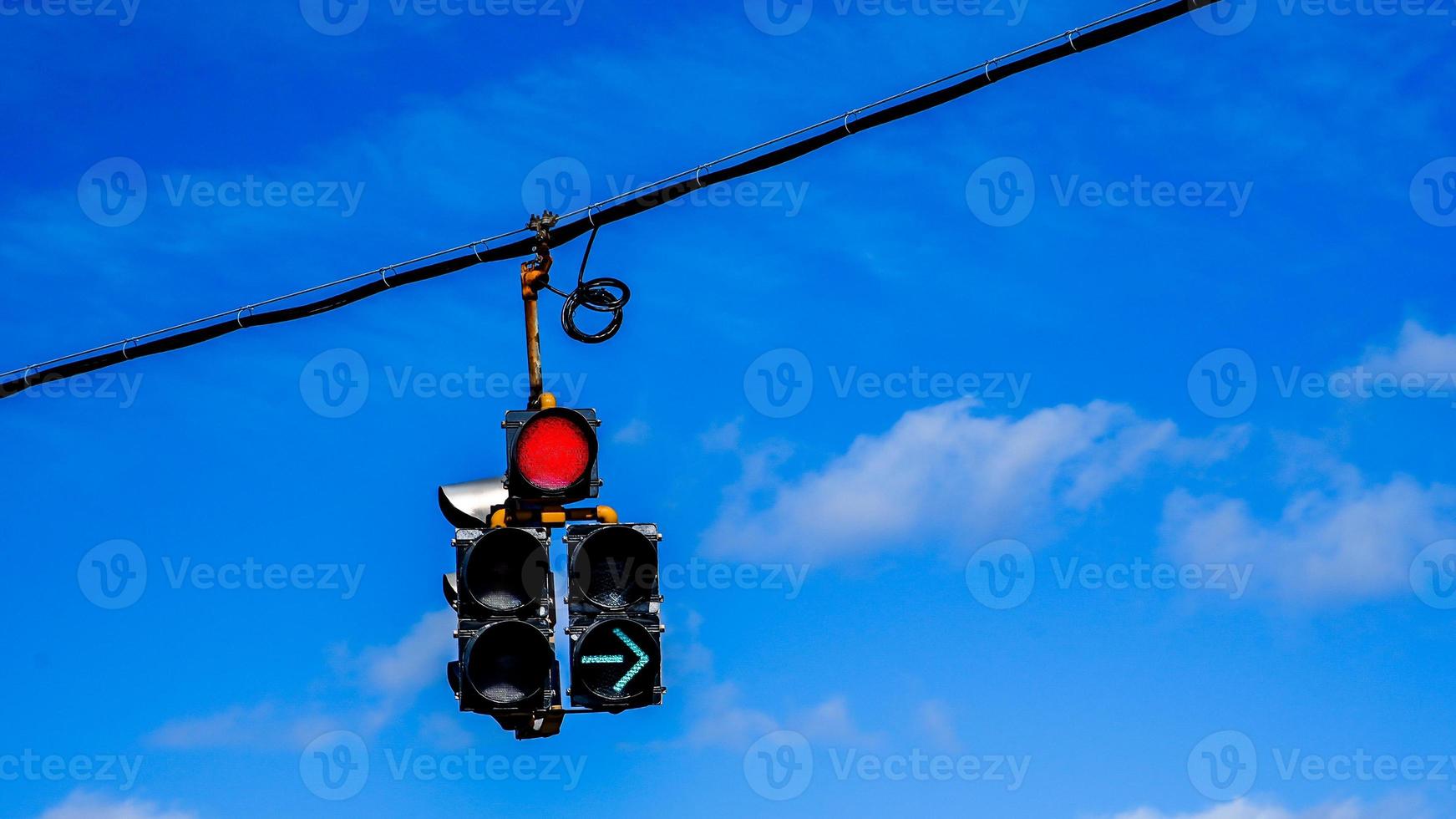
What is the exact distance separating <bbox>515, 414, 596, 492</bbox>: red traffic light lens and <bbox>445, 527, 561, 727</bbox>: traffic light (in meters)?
0.38

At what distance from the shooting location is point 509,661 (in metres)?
8.34

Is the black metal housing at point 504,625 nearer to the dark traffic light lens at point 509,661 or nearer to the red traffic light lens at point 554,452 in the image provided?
the dark traffic light lens at point 509,661

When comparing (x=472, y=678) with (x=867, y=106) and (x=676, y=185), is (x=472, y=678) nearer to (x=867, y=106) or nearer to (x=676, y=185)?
(x=676, y=185)

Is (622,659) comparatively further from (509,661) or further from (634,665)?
(509,661)

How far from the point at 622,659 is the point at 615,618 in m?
0.20

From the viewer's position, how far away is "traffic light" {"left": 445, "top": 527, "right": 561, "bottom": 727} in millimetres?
8266

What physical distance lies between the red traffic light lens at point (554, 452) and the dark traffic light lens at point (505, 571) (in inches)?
15.4

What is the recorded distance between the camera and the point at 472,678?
27.0 feet

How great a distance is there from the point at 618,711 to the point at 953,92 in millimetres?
3525

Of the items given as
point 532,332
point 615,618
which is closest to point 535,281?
point 532,332

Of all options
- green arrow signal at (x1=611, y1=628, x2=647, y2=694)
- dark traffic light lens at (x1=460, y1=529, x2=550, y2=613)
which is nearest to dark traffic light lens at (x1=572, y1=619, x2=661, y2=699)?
green arrow signal at (x1=611, y1=628, x2=647, y2=694)

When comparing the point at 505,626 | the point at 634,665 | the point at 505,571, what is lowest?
the point at 634,665

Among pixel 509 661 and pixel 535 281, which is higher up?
pixel 535 281

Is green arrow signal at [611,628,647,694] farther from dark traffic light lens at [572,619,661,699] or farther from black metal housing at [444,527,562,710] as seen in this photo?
black metal housing at [444,527,562,710]
